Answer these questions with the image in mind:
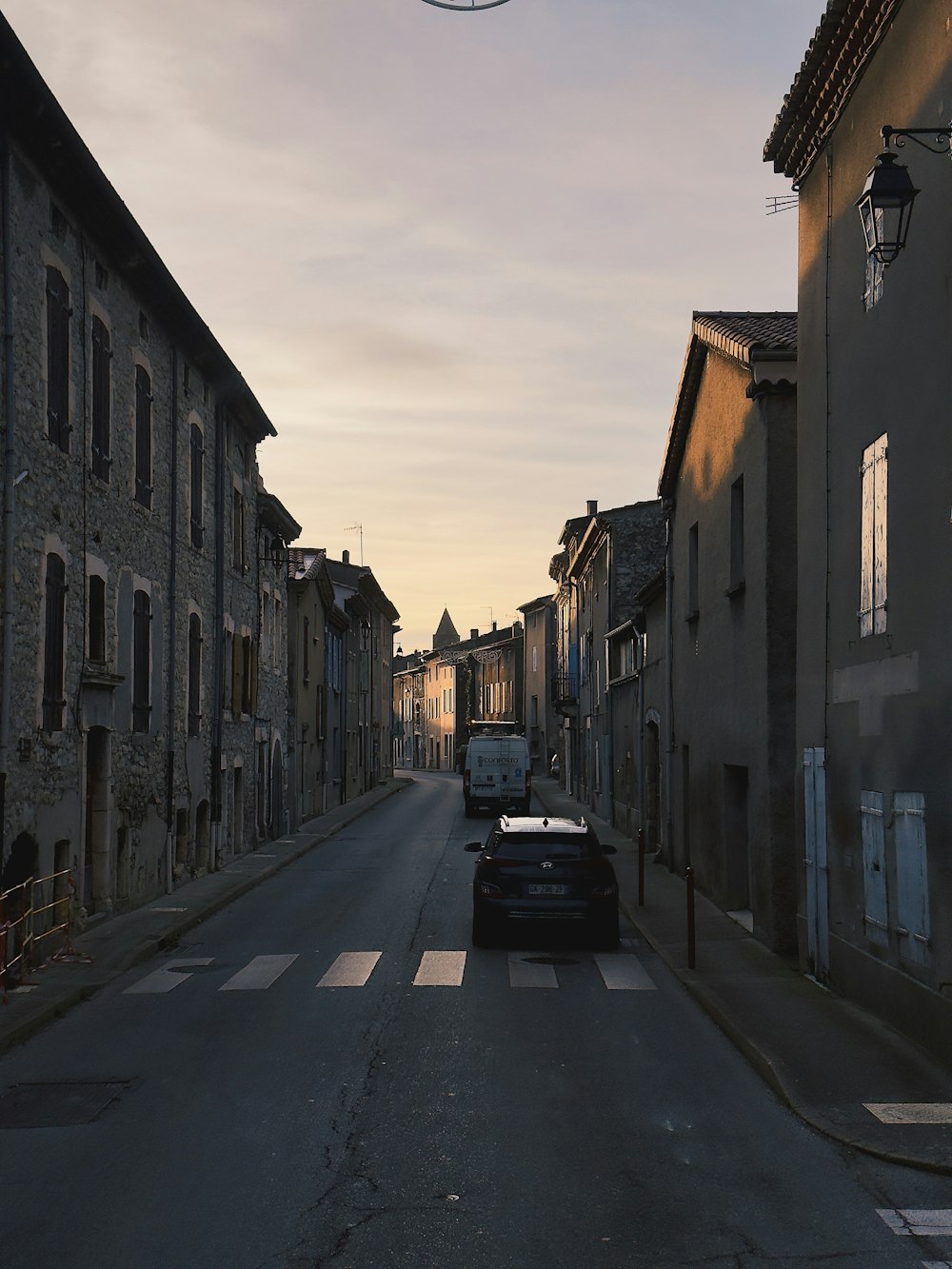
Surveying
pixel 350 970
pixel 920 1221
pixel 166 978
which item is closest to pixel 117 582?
pixel 166 978

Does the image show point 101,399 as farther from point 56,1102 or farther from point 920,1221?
point 920,1221

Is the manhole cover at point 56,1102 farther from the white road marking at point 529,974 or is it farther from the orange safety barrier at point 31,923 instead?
the white road marking at point 529,974

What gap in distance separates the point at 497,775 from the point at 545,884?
26.8 meters

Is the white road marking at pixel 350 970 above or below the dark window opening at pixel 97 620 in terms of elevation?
below

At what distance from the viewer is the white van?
42906 millimetres

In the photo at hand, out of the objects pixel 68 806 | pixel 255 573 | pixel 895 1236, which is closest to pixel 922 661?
pixel 895 1236

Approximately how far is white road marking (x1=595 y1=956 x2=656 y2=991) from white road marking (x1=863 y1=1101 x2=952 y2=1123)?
512 centimetres

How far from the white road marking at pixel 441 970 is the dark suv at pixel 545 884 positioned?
0.70m

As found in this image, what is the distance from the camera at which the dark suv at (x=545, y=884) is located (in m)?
16.2

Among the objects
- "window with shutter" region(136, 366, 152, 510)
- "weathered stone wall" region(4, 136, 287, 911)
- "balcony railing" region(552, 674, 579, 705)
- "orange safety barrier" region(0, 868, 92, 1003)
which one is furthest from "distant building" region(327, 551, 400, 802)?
"orange safety barrier" region(0, 868, 92, 1003)

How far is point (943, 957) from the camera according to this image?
33.6 ft

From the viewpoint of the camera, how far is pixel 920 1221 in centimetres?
695

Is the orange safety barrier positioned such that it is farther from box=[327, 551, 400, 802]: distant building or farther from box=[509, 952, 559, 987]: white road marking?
box=[327, 551, 400, 802]: distant building

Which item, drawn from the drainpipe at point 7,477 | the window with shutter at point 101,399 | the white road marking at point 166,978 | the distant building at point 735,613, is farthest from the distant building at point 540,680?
the drainpipe at point 7,477
